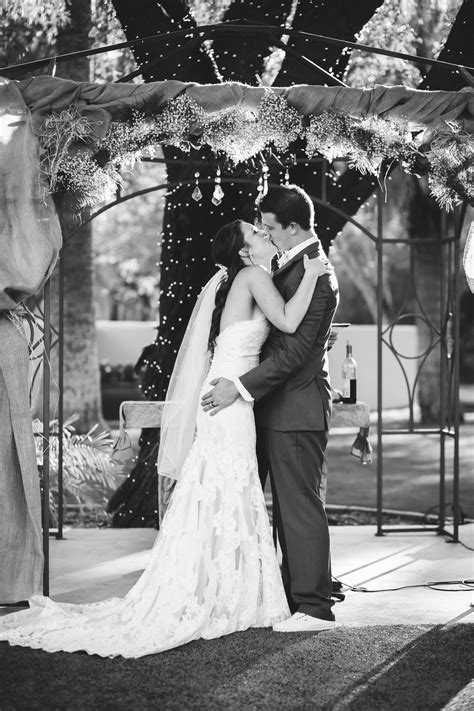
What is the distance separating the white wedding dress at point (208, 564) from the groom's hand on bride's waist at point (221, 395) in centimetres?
4

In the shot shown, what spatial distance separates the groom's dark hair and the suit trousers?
1122 mm

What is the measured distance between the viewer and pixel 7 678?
13.9ft

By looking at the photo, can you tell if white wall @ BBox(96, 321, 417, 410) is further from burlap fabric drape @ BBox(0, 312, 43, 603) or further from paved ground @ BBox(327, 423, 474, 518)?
burlap fabric drape @ BBox(0, 312, 43, 603)

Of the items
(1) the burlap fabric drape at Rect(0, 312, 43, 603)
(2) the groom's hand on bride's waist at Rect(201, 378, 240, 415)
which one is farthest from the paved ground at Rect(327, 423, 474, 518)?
(1) the burlap fabric drape at Rect(0, 312, 43, 603)

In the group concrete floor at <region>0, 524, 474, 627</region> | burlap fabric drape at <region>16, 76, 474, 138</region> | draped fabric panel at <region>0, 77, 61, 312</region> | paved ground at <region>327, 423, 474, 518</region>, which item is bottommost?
paved ground at <region>327, 423, 474, 518</region>

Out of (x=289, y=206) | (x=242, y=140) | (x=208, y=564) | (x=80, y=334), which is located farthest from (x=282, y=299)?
(x=80, y=334)

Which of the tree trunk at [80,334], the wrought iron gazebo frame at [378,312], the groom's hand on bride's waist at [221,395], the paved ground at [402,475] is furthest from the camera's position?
the tree trunk at [80,334]

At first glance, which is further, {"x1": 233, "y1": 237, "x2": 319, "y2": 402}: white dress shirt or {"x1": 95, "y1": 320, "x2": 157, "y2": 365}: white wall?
{"x1": 95, "y1": 320, "x2": 157, "y2": 365}: white wall

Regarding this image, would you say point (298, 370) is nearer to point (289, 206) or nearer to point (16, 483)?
point (289, 206)

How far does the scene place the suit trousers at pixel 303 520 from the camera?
5.04 meters

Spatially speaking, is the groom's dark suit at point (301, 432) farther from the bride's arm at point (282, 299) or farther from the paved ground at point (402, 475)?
the paved ground at point (402, 475)

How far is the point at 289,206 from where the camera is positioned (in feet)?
16.8

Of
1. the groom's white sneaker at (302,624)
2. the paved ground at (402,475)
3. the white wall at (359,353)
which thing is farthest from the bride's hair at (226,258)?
the white wall at (359,353)

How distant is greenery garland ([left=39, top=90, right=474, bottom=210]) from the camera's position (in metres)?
5.26
